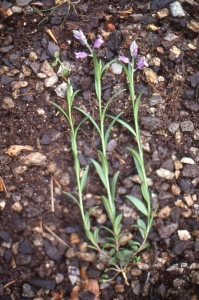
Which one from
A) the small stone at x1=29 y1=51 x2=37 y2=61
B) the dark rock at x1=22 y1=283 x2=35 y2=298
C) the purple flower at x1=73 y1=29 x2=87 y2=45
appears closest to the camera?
the dark rock at x1=22 y1=283 x2=35 y2=298

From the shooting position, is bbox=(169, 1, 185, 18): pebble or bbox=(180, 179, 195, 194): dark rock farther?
bbox=(169, 1, 185, 18): pebble

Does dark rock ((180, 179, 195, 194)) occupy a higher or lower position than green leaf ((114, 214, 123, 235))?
higher

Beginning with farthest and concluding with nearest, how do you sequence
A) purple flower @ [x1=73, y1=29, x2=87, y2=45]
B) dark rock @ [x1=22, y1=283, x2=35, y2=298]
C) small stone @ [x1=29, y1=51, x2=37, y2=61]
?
1. small stone @ [x1=29, y1=51, x2=37, y2=61]
2. purple flower @ [x1=73, y1=29, x2=87, y2=45]
3. dark rock @ [x1=22, y1=283, x2=35, y2=298]

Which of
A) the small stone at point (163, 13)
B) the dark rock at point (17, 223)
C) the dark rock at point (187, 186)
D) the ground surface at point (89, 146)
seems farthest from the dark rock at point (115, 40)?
the dark rock at point (17, 223)

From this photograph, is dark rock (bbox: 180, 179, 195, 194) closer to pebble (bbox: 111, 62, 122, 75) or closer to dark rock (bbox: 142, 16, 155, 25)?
pebble (bbox: 111, 62, 122, 75)

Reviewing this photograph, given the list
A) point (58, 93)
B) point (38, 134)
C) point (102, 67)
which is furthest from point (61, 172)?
point (102, 67)

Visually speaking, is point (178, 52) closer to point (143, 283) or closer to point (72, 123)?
point (72, 123)

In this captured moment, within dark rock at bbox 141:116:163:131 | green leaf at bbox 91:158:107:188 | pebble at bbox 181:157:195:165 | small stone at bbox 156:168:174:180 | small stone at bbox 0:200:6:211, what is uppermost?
dark rock at bbox 141:116:163:131

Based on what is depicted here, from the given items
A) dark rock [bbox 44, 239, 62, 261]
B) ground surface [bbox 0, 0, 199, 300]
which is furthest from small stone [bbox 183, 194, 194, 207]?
dark rock [bbox 44, 239, 62, 261]
